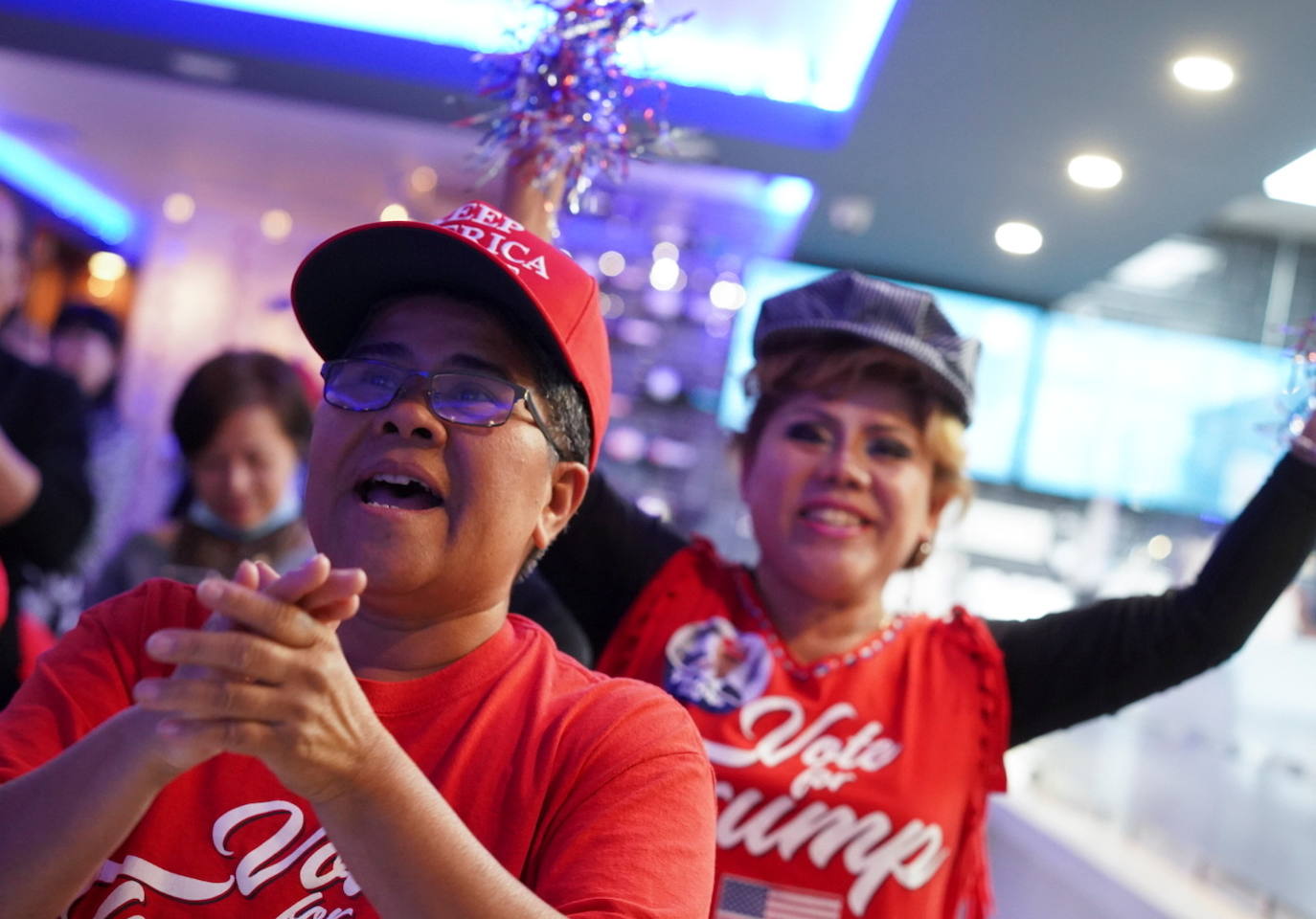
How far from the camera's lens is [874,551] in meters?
1.54

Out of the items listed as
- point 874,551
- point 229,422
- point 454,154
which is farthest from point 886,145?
point 874,551

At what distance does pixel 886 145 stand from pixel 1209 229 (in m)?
2.42

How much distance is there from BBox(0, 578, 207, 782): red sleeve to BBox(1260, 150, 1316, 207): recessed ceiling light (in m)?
4.73

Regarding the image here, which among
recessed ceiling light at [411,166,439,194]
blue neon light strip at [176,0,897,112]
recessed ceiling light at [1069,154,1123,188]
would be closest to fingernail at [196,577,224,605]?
blue neon light strip at [176,0,897,112]

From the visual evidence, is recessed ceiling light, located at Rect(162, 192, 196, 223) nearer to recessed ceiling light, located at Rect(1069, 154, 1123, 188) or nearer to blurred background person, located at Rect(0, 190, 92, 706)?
recessed ceiling light, located at Rect(1069, 154, 1123, 188)

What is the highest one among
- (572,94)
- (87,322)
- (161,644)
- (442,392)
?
(572,94)

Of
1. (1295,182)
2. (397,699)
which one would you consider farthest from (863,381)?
(1295,182)

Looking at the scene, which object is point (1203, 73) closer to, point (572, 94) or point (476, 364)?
point (572, 94)

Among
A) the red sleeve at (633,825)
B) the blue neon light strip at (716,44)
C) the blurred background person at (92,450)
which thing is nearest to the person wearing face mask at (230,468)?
the blurred background person at (92,450)

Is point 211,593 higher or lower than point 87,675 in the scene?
higher

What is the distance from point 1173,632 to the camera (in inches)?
60.4

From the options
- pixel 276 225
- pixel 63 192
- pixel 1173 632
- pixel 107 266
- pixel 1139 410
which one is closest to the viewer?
pixel 1173 632

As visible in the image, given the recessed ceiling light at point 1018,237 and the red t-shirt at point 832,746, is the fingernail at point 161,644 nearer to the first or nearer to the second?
the red t-shirt at point 832,746

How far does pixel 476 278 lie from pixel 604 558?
65 centimetres
